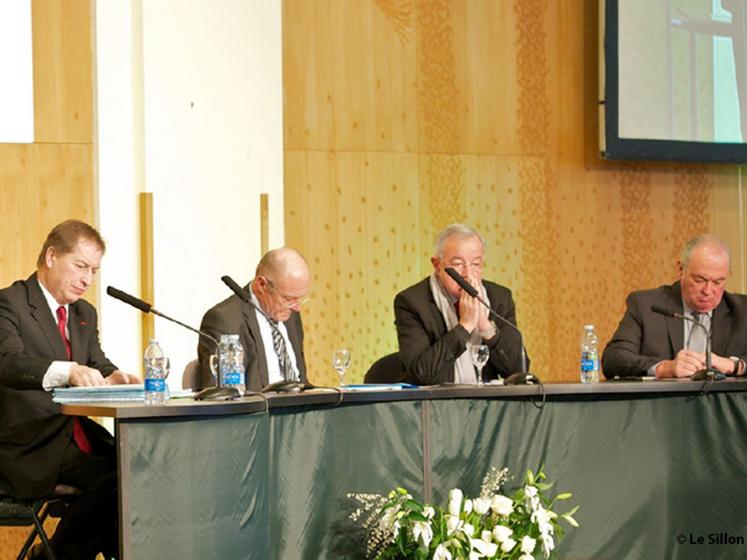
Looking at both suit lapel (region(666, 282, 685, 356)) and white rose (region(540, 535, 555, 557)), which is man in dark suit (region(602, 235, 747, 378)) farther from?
white rose (region(540, 535, 555, 557))

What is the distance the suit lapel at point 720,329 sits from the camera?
5219 mm

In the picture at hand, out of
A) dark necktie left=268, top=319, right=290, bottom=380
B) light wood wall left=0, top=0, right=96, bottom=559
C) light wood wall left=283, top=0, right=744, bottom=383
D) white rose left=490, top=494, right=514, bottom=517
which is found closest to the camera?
white rose left=490, top=494, right=514, bottom=517

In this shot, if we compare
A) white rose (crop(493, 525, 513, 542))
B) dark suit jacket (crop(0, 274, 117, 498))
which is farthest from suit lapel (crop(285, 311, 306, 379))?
white rose (crop(493, 525, 513, 542))

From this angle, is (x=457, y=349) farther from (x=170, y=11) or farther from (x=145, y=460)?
(x=170, y=11)

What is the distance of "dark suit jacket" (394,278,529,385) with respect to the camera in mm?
4883

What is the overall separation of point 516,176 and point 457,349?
256 centimetres

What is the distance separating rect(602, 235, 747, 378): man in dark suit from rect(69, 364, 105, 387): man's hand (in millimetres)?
2148

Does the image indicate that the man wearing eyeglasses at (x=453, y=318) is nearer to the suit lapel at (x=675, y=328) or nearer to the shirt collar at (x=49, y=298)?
the suit lapel at (x=675, y=328)

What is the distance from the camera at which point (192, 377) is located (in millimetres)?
4559

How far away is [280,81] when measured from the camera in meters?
6.60

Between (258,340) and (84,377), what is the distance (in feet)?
2.36

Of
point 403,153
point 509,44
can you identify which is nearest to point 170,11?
point 403,153

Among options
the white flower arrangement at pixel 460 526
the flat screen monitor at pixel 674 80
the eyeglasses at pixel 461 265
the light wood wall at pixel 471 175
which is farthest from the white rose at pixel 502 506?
the flat screen monitor at pixel 674 80

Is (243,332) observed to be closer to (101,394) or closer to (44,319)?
(44,319)
